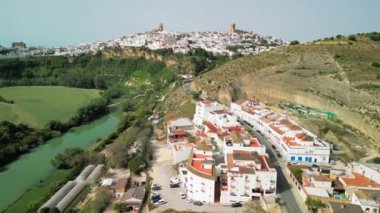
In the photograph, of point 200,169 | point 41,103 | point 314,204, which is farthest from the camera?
point 41,103

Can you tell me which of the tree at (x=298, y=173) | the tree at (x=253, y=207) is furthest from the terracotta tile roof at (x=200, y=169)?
the tree at (x=298, y=173)

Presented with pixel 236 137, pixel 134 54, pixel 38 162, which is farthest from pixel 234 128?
pixel 134 54

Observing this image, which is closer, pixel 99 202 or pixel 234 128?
pixel 99 202

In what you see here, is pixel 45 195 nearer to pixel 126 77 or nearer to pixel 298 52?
pixel 298 52

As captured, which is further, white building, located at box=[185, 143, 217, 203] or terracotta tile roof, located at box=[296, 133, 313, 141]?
terracotta tile roof, located at box=[296, 133, 313, 141]

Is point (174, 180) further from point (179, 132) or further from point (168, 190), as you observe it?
point (179, 132)

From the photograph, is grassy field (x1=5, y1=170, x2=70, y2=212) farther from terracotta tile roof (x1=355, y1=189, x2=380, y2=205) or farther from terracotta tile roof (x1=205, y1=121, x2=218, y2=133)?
terracotta tile roof (x1=355, y1=189, x2=380, y2=205)

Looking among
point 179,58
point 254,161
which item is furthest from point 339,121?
point 179,58

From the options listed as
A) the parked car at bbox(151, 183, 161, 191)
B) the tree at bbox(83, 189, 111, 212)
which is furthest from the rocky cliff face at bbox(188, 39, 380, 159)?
the tree at bbox(83, 189, 111, 212)
